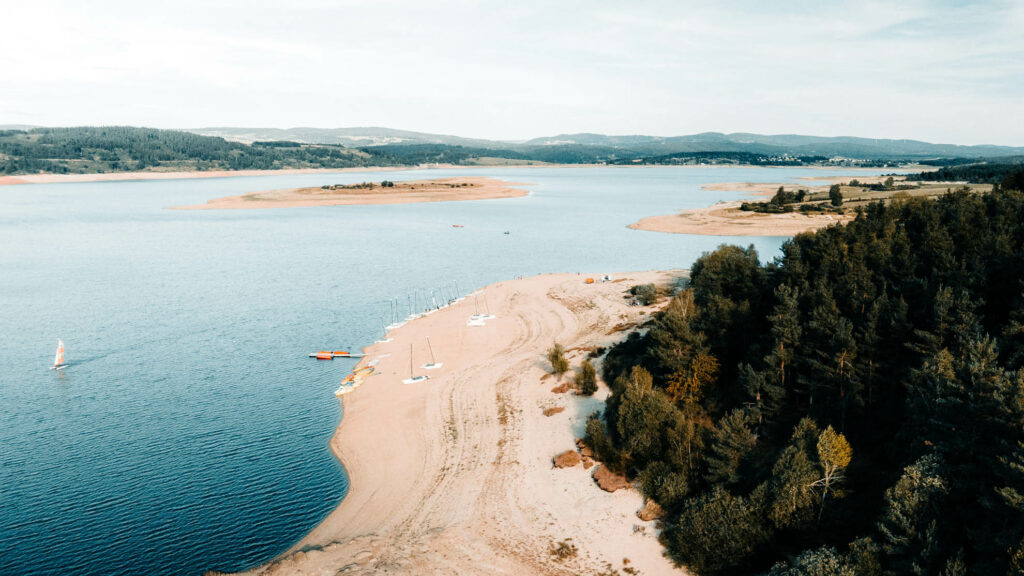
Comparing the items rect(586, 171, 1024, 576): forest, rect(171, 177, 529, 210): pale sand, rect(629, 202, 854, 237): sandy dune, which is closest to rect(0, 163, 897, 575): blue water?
rect(629, 202, 854, 237): sandy dune

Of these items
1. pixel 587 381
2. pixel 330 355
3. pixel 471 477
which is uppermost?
pixel 587 381

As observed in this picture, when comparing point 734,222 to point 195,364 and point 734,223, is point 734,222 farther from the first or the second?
point 195,364

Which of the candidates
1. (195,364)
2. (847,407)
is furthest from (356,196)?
(847,407)

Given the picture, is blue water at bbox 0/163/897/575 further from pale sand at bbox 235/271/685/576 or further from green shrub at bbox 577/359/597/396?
green shrub at bbox 577/359/597/396

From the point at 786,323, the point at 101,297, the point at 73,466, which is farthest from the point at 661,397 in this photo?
the point at 101,297

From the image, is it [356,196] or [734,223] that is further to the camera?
[356,196]

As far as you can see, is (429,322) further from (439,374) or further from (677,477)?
(677,477)

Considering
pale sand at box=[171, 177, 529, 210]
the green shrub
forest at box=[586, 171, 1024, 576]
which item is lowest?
the green shrub

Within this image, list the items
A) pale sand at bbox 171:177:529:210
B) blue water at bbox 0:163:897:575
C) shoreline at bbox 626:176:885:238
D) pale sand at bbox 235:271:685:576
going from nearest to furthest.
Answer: pale sand at bbox 235:271:685:576 < blue water at bbox 0:163:897:575 < shoreline at bbox 626:176:885:238 < pale sand at bbox 171:177:529:210
